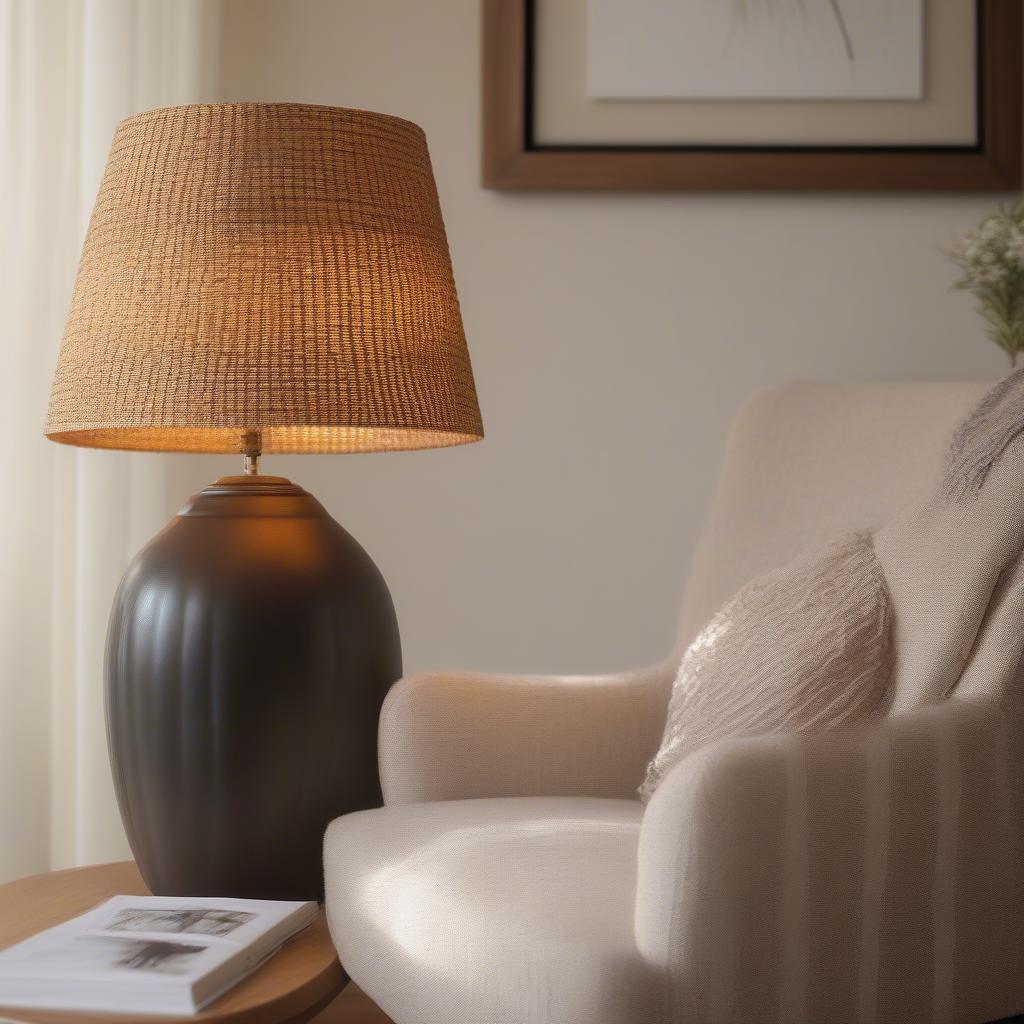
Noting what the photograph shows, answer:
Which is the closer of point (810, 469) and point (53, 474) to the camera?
point (810, 469)

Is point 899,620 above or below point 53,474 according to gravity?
below

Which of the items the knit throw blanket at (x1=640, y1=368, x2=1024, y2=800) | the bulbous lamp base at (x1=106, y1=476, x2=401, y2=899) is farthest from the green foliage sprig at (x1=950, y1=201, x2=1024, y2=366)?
the bulbous lamp base at (x1=106, y1=476, x2=401, y2=899)

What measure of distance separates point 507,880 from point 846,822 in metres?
0.30

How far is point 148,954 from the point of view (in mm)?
1072

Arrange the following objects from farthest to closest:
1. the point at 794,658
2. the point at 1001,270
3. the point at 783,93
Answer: the point at 783,93 → the point at 1001,270 → the point at 794,658

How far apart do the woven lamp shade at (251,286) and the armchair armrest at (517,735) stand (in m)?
0.34

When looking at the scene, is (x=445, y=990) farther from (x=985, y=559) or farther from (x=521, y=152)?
(x=521, y=152)

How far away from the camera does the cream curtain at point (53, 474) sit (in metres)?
1.89

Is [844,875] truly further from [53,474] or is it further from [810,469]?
[53,474]

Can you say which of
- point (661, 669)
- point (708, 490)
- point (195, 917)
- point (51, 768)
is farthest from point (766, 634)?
point (51, 768)

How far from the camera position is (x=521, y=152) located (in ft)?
7.02

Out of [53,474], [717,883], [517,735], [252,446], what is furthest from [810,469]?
[53,474]

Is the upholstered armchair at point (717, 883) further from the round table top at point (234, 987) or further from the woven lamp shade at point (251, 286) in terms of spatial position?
the woven lamp shade at point (251, 286)

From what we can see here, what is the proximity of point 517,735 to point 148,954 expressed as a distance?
1.81 ft
